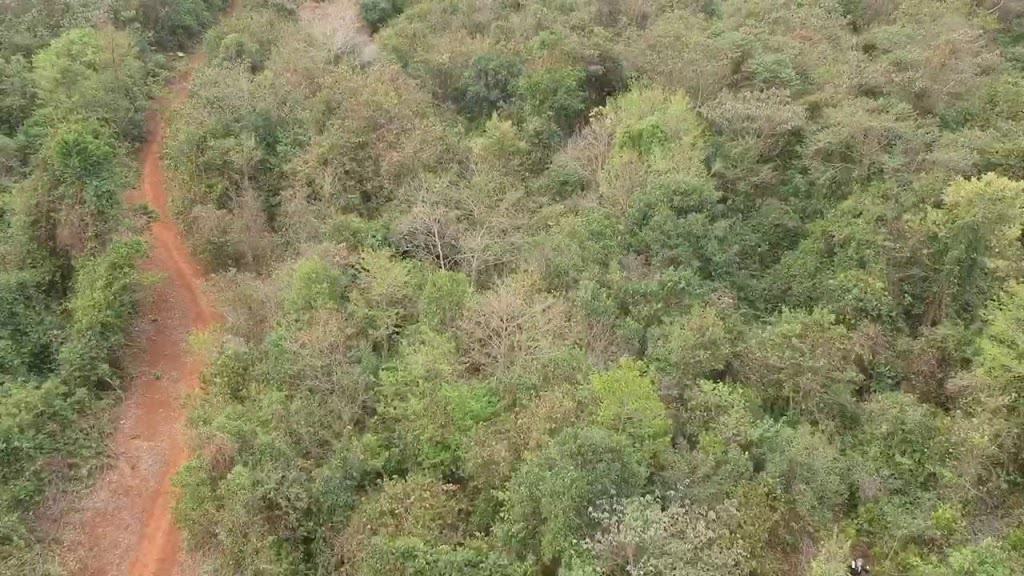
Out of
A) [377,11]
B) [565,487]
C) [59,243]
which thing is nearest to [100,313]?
[59,243]

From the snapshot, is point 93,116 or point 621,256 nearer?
point 621,256

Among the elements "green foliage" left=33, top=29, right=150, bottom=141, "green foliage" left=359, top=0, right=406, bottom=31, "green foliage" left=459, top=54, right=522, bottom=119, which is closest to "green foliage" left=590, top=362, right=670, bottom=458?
"green foliage" left=459, top=54, right=522, bottom=119

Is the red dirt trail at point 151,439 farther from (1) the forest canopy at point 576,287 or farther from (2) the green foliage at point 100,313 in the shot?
(1) the forest canopy at point 576,287

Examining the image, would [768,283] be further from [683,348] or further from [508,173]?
[508,173]

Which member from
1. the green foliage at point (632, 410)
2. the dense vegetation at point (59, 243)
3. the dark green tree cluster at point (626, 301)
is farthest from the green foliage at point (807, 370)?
the dense vegetation at point (59, 243)

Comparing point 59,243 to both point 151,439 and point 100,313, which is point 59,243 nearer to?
point 100,313

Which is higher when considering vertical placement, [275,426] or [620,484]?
[620,484]

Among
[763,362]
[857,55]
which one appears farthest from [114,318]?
[857,55]
